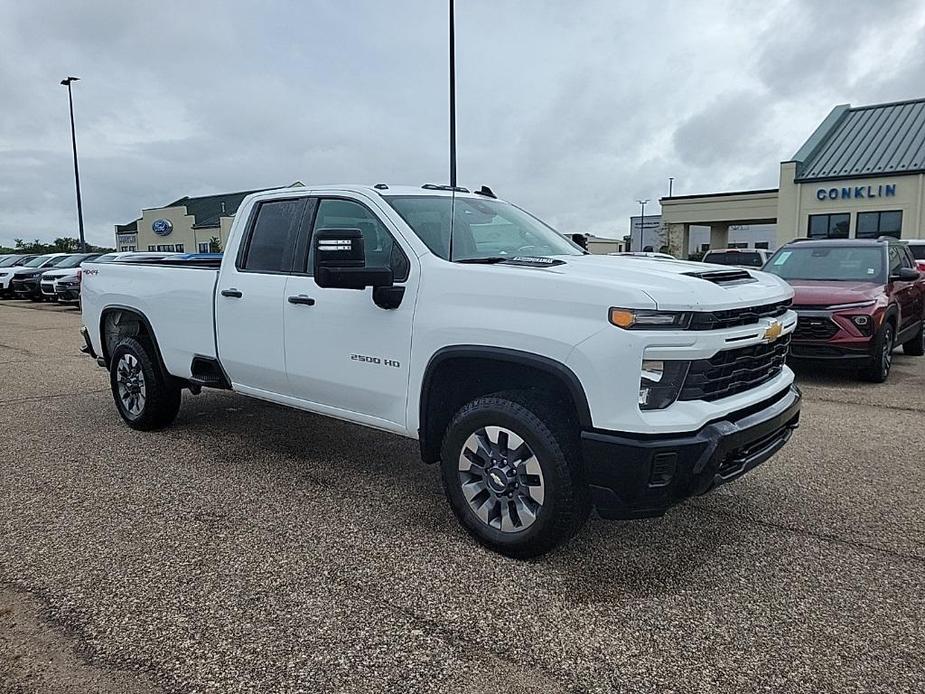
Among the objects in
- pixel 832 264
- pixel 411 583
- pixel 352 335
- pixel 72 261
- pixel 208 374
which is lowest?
pixel 411 583

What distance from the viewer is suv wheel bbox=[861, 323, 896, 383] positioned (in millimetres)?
8109

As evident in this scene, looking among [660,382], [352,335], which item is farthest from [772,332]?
[352,335]

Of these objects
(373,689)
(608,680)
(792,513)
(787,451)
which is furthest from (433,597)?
(787,451)

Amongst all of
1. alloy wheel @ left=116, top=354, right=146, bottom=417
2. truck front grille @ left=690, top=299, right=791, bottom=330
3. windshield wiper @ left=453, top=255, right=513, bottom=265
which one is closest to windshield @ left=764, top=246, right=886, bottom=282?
truck front grille @ left=690, top=299, right=791, bottom=330

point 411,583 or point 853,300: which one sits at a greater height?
point 853,300

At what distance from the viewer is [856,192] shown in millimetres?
26281

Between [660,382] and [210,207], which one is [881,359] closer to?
[660,382]

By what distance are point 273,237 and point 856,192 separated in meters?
26.8

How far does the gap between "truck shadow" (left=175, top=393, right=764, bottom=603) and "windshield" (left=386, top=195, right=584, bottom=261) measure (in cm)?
154

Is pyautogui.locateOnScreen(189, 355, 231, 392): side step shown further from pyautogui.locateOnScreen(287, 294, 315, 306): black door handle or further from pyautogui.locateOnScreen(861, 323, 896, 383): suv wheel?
pyautogui.locateOnScreen(861, 323, 896, 383): suv wheel

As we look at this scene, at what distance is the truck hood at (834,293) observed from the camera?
812cm

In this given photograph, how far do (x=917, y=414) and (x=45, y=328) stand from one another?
1546 cm

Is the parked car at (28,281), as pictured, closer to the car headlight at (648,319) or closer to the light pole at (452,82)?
the light pole at (452,82)

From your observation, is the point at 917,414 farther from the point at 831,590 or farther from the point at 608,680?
the point at 608,680
